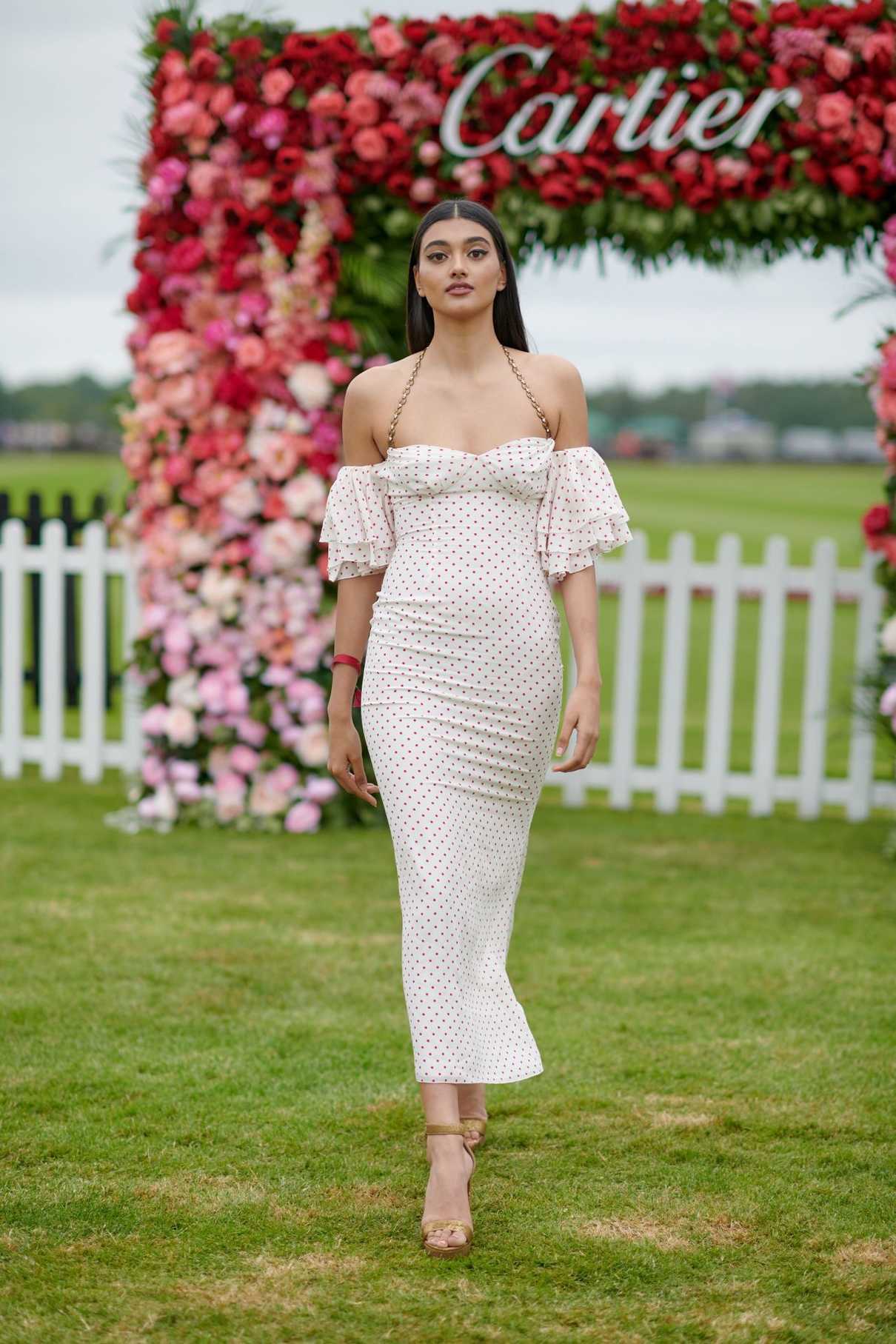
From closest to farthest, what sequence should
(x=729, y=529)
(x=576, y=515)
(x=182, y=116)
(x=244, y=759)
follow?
(x=576, y=515), (x=182, y=116), (x=244, y=759), (x=729, y=529)

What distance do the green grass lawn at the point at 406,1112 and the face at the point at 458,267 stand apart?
1.83 metres

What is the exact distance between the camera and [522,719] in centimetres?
322

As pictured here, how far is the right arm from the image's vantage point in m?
3.32

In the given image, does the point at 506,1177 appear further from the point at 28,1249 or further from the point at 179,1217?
the point at 28,1249

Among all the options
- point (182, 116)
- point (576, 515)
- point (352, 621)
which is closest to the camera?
point (576, 515)

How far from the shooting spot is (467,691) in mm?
3166

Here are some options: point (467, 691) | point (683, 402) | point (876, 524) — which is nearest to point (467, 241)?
point (467, 691)

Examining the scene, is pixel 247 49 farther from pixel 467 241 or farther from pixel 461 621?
pixel 461 621

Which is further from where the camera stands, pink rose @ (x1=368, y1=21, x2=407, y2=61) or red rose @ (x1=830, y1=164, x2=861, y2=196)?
pink rose @ (x1=368, y1=21, x2=407, y2=61)

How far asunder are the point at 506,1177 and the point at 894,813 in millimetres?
4730

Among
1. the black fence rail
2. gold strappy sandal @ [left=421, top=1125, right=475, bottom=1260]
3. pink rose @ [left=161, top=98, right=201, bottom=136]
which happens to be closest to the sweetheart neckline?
gold strappy sandal @ [left=421, top=1125, right=475, bottom=1260]

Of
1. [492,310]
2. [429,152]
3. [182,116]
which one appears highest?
[182,116]

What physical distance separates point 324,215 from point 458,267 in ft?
11.5

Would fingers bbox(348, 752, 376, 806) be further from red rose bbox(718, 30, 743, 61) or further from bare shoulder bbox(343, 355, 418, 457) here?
red rose bbox(718, 30, 743, 61)
